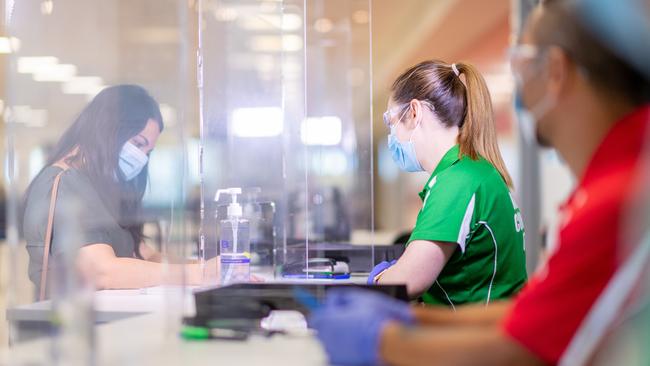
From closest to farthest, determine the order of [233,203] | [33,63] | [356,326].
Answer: [356,326] < [33,63] < [233,203]

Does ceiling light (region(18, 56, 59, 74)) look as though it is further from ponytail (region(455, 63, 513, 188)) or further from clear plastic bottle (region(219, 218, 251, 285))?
ponytail (region(455, 63, 513, 188))

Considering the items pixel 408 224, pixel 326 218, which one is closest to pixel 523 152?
pixel 326 218

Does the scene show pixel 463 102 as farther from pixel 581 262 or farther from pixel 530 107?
pixel 581 262

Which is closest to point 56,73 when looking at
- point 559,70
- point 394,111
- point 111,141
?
point 111,141

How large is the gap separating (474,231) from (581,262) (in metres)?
0.94

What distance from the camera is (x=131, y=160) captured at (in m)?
2.37

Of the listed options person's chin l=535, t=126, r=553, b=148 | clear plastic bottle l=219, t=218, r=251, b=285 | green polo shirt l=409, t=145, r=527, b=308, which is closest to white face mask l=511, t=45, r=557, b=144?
person's chin l=535, t=126, r=553, b=148

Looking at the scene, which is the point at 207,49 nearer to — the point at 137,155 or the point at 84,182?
the point at 137,155

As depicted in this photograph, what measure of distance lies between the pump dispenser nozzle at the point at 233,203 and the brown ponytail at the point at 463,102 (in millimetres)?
670

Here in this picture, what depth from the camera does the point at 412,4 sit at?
723 centimetres

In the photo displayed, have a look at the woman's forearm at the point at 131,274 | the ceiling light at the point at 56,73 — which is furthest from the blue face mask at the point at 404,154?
the ceiling light at the point at 56,73

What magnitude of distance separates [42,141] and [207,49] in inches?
25.6

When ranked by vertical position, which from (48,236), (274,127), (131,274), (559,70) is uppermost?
(274,127)

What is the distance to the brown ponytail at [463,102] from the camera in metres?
2.08
